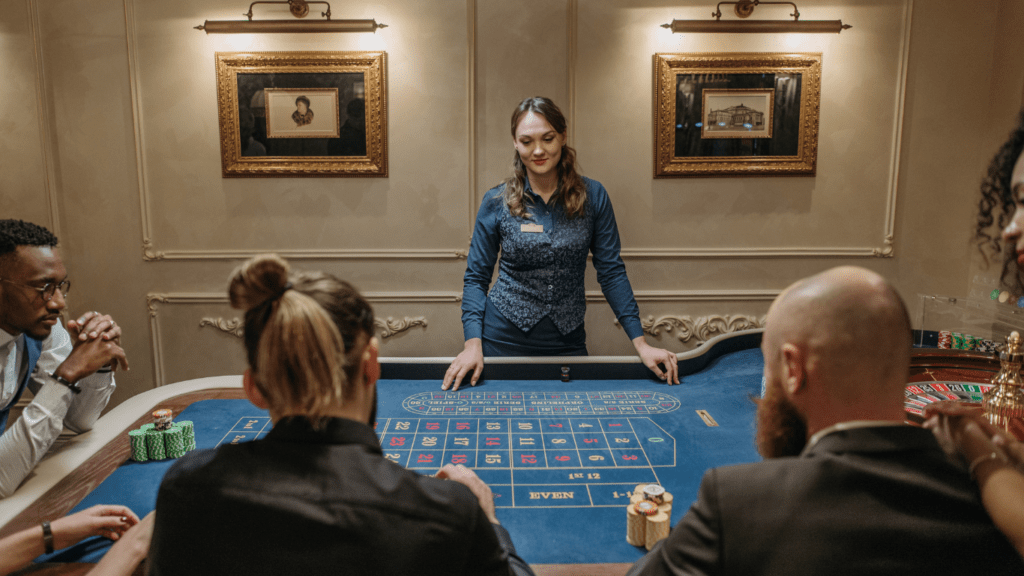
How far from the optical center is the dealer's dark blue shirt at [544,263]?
2572 mm

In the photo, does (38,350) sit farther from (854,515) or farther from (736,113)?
(736,113)

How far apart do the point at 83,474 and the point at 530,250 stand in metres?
1.69

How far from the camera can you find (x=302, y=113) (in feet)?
12.6

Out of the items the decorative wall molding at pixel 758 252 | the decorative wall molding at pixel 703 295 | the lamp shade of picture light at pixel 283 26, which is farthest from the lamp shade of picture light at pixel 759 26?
the lamp shade of picture light at pixel 283 26

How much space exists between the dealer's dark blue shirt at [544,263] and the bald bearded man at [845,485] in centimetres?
165

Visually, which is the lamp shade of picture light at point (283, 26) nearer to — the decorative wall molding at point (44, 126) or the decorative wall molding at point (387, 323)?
the decorative wall molding at point (44, 126)

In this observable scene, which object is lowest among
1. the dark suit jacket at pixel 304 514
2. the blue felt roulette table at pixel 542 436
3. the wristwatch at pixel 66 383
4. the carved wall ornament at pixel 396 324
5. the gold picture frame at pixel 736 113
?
the carved wall ornament at pixel 396 324

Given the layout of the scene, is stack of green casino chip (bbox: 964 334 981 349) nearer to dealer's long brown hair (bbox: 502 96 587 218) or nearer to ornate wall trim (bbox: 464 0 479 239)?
dealer's long brown hair (bbox: 502 96 587 218)

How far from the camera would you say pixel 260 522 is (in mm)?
825

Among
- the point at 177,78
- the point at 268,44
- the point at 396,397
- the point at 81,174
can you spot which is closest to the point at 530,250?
the point at 396,397

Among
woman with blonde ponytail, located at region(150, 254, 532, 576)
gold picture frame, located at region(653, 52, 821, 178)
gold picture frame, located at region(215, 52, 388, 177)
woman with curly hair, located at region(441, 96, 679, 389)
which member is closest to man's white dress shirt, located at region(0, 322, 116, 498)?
woman with blonde ponytail, located at region(150, 254, 532, 576)

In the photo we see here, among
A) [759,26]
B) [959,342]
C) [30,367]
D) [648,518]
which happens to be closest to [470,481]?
[648,518]

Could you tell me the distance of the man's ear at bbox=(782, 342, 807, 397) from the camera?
91cm

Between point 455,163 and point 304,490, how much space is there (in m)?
3.27
